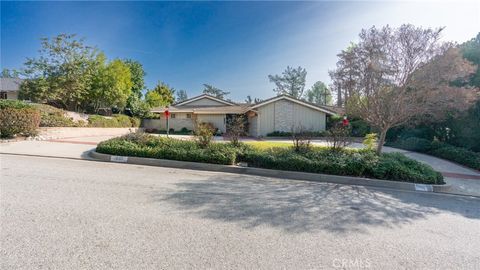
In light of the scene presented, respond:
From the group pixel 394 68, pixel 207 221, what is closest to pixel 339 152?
pixel 394 68

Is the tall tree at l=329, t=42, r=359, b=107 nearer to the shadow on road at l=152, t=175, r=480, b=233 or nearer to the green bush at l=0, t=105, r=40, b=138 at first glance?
the shadow on road at l=152, t=175, r=480, b=233

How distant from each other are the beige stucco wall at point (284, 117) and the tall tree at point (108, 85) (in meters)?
16.4

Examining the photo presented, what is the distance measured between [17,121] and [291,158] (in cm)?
1490

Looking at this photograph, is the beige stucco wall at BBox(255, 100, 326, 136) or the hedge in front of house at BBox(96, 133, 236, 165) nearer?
the hedge in front of house at BBox(96, 133, 236, 165)

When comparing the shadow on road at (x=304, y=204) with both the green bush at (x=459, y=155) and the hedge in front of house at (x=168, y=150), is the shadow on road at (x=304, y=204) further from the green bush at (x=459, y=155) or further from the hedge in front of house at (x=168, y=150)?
the green bush at (x=459, y=155)

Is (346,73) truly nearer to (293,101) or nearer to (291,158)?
(291,158)

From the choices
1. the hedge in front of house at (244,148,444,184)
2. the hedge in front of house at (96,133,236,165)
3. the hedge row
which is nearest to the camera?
the hedge in front of house at (244,148,444,184)

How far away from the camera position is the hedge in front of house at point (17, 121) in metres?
12.0

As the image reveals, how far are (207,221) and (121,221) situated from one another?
135cm

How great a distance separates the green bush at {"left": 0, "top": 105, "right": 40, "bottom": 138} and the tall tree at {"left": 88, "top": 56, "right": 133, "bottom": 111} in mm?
11753

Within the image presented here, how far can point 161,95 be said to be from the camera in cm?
4594

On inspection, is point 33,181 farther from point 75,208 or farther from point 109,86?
point 109,86

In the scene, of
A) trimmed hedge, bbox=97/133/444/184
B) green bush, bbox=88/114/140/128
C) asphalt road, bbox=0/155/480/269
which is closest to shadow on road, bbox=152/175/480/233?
asphalt road, bbox=0/155/480/269

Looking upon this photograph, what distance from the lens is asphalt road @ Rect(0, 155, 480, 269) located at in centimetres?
271
